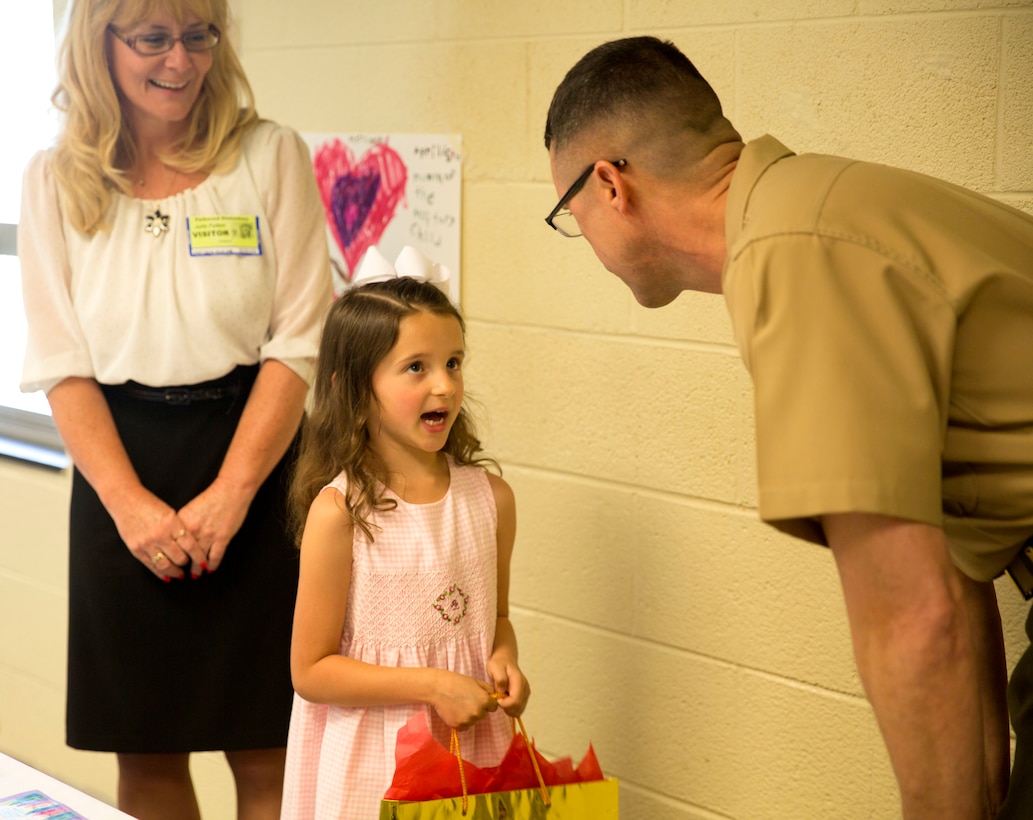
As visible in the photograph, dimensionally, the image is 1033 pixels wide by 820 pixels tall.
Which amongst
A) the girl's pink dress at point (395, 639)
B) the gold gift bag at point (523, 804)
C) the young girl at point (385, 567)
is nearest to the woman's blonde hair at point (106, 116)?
the young girl at point (385, 567)

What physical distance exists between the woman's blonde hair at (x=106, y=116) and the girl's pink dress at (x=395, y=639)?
72 centimetres

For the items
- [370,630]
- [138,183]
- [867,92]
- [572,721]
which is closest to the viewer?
[370,630]

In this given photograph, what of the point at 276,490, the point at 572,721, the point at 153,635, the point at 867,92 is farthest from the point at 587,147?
the point at 572,721

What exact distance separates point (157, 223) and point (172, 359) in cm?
25

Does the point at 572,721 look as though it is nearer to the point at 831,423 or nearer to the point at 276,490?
the point at 276,490

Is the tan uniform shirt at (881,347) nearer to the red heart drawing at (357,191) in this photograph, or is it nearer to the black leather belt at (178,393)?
the black leather belt at (178,393)

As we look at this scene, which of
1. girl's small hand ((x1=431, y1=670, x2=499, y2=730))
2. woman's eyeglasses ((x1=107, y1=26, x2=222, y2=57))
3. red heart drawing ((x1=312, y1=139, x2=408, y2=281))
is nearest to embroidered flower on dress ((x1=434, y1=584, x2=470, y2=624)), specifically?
girl's small hand ((x1=431, y1=670, x2=499, y2=730))

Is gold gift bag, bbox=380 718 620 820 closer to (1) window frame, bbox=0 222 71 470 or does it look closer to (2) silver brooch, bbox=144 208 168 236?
(2) silver brooch, bbox=144 208 168 236

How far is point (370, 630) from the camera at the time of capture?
1707 mm

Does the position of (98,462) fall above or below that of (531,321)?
below

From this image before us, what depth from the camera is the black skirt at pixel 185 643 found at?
2080mm

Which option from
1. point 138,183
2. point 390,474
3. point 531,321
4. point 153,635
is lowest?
point 153,635

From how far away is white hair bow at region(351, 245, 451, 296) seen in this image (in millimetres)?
Result: 1821

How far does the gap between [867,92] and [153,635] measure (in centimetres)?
158
